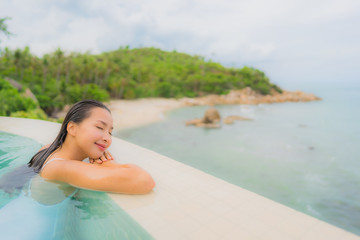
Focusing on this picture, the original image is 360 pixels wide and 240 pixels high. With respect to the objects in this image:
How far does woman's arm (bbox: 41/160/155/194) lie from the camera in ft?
6.93

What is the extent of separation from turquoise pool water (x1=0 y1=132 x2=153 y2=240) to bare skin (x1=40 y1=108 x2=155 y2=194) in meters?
0.11

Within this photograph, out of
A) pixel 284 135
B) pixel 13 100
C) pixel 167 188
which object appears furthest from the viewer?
pixel 284 135

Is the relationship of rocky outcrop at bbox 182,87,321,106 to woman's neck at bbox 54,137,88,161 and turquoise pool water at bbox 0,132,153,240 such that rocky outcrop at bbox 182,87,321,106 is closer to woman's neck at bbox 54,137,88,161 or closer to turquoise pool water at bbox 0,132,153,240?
woman's neck at bbox 54,137,88,161

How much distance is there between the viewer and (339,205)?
5156mm

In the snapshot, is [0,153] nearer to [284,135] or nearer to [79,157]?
[79,157]

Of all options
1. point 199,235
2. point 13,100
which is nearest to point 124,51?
point 13,100

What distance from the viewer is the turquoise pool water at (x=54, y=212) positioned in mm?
1600

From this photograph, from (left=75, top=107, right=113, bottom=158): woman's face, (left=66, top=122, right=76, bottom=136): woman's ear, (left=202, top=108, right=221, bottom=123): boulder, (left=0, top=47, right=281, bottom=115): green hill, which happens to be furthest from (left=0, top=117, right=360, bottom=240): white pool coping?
(left=0, top=47, right=281, bottom=115): green hill

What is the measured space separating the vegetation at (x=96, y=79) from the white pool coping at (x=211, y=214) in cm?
865

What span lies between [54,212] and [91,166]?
502 millimetres

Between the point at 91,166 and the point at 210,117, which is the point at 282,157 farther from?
the point at 91,166

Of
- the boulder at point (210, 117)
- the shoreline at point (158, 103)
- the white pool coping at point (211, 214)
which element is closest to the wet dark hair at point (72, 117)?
the white pool coping at point (211, 214)

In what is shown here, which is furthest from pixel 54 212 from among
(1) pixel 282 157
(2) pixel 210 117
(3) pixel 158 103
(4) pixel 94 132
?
(3) pixel 158 103

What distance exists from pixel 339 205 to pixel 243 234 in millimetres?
4704
